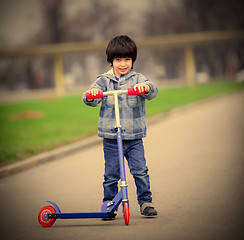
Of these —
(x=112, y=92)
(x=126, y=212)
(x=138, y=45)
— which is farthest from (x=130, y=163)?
(x=138, y=45)

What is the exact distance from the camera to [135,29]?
198 feet

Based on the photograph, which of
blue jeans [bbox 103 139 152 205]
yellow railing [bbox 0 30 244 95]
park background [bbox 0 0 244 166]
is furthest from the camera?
park background [bbox 0 0 244 166]

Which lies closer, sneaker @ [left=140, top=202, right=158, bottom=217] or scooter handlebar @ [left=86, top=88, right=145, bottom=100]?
scooter handlebar @ [left=86, top=88, right=145, bottom=100]

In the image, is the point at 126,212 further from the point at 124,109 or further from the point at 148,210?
the point at 124,109


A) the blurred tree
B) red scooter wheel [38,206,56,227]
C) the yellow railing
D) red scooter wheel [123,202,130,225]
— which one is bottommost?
red scooter wheel [123,202,130,225]

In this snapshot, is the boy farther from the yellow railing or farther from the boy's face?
the yellow railing

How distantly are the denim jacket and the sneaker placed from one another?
63cm

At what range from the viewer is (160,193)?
5.62 meters

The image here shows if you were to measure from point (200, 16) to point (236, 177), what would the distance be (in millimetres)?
51225

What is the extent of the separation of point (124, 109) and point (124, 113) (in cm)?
4

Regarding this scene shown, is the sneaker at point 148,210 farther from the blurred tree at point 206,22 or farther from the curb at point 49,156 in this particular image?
the blurred tree at point 206,22

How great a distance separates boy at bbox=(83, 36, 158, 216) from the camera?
4.46 m

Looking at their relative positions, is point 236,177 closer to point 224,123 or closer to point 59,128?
point 224,123

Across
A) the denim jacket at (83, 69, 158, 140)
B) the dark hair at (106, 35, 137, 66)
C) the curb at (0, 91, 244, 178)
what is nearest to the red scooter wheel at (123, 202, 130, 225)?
the denim jacket at (83, 69, 158, 140)
